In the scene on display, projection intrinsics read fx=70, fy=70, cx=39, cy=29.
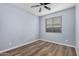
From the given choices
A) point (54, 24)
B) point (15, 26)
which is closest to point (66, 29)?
point (54, 24)

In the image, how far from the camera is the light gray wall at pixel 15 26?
2.00m

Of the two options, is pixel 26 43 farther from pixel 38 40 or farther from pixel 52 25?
pixel 52 25

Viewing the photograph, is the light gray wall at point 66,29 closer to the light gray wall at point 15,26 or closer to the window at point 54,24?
the window at point 54,24

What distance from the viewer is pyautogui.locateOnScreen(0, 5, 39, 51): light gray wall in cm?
200

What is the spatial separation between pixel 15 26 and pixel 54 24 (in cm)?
117

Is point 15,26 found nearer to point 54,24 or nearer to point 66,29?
point 54,24

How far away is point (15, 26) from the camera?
2135 mm

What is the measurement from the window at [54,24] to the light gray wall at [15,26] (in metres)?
0.32

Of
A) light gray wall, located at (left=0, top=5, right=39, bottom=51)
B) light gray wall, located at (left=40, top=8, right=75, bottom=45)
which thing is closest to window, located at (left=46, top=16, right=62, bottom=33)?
light gray wall, located at (left=40, top=8, right=75, bottom=45)

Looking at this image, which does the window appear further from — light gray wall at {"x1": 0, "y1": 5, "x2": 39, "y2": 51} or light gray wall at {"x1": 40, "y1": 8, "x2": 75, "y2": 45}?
light gray wall at {"x1": 0, "y1": 5, "x2": 39, "y2": 51}

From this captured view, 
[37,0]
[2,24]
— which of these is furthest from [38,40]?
[37,0]

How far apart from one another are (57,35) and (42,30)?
0.44 metres

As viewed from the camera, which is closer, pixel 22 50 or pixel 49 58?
pixel 49 58

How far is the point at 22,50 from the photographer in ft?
6.03
